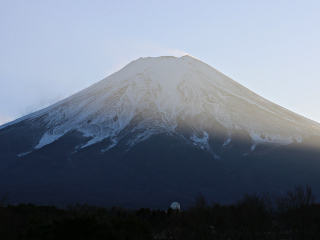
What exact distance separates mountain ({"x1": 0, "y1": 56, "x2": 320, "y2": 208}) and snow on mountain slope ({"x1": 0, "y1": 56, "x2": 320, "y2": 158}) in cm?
30

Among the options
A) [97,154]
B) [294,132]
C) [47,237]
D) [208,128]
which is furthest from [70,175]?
[47,237]

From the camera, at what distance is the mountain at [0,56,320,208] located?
103m

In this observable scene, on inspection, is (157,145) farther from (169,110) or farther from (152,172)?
(169,110)

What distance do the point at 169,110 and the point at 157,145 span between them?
19.3 metres

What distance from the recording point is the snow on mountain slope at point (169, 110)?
12662 centimetres

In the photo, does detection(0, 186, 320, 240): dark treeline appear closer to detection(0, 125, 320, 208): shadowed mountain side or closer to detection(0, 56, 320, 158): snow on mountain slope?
detection(0, 125, 320, 208): shadowed mountain side

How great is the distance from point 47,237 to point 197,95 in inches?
4816

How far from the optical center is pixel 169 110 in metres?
135

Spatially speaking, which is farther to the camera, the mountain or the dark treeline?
the mountain

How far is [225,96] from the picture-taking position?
145m

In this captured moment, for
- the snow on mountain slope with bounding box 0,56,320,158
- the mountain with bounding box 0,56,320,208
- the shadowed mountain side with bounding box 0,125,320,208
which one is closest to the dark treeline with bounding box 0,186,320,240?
the mountain with bounding box 0,56,320,208

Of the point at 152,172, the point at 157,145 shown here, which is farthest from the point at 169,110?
the point at 152,172

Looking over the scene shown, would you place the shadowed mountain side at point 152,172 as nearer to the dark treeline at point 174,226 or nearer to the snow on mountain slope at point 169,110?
the snow on mountain slope at point 169,110

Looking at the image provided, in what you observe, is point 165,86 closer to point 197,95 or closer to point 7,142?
point 197,95
